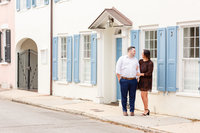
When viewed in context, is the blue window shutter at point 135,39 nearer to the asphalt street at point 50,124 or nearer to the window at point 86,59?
the asphalt street at point 50,124

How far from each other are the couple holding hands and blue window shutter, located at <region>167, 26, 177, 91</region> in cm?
55

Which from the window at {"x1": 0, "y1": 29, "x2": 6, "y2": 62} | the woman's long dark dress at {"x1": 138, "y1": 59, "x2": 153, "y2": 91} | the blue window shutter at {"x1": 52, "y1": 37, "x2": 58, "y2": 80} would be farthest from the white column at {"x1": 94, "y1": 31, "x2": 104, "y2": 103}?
the window at {"x1": 0, "y1": 29, "x2": 6, "y2": 62}

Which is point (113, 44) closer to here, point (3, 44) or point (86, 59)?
point (86, 59)

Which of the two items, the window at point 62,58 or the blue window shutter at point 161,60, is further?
the window at point 62,58

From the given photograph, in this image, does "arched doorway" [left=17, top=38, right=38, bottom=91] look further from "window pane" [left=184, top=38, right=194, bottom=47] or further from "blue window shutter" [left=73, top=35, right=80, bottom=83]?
"window pane" [left=184, top=38, right=194, bottom=47]

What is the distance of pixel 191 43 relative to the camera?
11.0 meters

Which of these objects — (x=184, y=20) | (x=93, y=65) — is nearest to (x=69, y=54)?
(x=93, y=65)

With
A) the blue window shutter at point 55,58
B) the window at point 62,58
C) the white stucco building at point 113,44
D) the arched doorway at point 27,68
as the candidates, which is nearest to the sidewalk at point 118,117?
the white stucco building at point 113,44

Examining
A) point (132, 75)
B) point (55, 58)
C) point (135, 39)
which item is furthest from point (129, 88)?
point (55, 58)

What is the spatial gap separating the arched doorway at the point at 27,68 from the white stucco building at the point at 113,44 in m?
0.64

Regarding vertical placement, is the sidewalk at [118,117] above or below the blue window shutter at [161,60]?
below

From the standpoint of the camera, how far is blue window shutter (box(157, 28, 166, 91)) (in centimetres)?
1148

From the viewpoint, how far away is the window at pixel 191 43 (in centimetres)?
1087

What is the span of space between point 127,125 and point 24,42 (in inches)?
502
